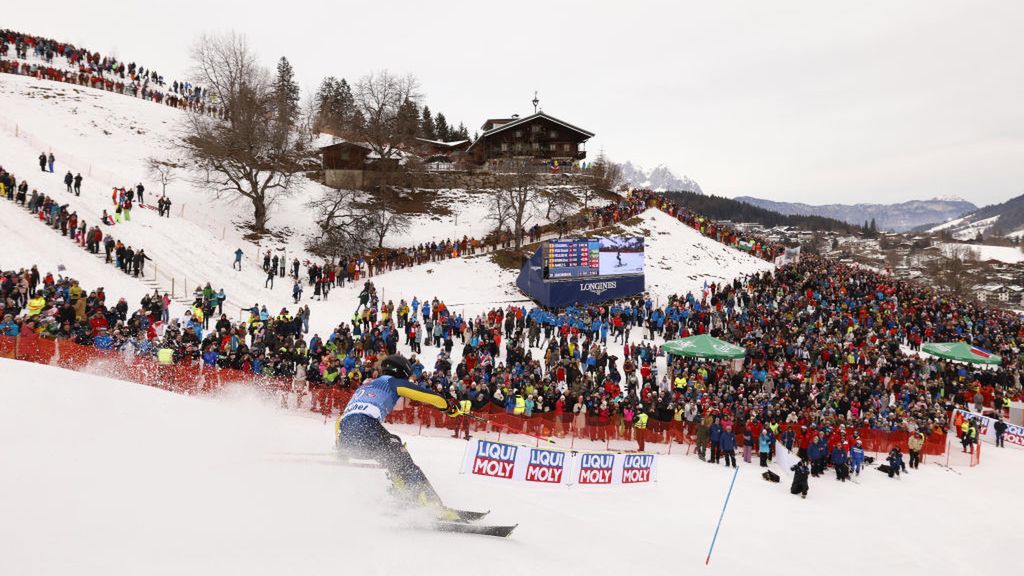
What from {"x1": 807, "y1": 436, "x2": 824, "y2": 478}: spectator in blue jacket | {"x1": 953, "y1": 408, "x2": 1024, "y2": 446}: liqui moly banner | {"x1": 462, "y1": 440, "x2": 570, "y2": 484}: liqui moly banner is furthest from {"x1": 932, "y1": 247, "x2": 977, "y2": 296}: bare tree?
{"x1": 462, "y1": 440, "x2": 570, "y2": 484}: liqui moly banner

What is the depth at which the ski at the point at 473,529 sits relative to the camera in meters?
6.69

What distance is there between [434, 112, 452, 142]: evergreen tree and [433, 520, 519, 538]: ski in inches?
3184

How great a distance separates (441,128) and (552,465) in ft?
260

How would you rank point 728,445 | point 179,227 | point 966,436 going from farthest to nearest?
point 179,227, point 966,436, point 728,445

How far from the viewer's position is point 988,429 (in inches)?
744

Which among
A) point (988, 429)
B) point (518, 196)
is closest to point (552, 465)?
point (988, 429)

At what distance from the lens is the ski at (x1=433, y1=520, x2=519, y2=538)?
6.69 metres

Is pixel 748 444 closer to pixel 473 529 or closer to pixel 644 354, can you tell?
pixel 644 354

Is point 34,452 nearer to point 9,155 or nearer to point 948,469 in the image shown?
point 948,469

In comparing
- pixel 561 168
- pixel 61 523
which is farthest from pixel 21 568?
pixel 561 168

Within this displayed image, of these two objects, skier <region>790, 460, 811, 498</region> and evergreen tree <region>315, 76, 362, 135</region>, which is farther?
evergreen tree <region>315, 76, 362, 135</region>

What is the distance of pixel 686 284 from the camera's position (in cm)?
3634

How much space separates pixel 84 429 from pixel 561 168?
2107 inches

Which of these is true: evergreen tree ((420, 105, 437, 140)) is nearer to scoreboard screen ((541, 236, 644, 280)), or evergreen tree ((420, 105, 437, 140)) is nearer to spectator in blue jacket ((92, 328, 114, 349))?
scoreboard screen ((541, 236, 644, 280))
